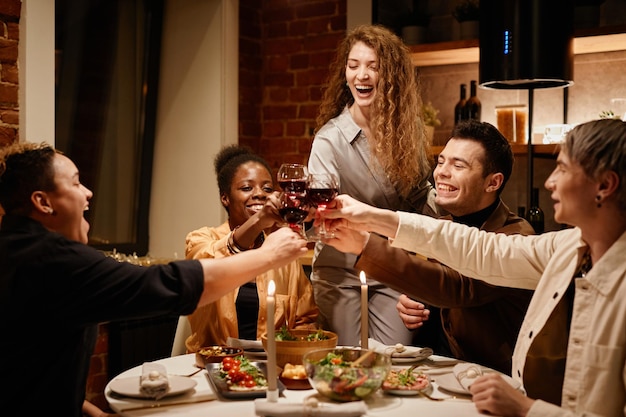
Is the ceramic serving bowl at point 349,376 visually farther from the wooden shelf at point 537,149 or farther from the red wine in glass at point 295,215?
the wooden shelf at point 537,149

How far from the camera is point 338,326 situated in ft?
9.23

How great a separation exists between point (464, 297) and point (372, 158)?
0.77 metres

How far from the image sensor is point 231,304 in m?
2.63

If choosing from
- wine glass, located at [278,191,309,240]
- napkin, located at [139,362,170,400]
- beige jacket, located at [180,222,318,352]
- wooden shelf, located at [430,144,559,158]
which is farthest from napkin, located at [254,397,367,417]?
wooden shelf, located at [430,144,559,158]

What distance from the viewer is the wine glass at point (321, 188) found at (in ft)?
6.90

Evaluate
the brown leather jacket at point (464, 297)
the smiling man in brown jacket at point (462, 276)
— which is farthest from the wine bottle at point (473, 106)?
the brown leather jacket at point (464, 297)

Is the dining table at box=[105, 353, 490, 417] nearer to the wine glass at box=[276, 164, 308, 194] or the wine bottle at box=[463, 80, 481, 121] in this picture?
→ the wine glass at box=[276, 164, 308, 194]

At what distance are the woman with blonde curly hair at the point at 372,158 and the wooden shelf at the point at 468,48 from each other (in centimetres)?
86

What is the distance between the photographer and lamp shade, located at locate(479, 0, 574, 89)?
3.46 meters

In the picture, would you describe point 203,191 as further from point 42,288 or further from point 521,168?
point 42,288

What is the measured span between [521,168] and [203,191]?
1.94 meters

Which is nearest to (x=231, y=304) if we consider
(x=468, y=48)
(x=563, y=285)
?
(x=563, y=285)

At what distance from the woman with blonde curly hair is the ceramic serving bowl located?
1.04 metres

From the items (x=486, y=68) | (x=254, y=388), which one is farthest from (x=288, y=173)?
(x=486, y=68)
